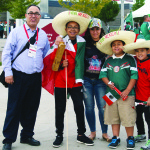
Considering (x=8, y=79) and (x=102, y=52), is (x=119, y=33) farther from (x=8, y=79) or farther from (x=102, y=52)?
(x=8, y=79)

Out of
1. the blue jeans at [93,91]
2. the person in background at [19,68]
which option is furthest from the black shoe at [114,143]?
the person in background at [19,68]

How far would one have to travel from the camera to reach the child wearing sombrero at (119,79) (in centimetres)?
419

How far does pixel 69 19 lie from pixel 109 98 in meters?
1.28

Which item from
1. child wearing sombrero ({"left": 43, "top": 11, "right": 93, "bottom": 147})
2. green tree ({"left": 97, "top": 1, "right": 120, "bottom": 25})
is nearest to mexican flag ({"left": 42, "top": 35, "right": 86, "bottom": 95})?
child wearing sombrero ({"left": 43, "top": 11, "right": 93, "bottom": 147})

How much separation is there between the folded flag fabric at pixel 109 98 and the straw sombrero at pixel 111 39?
0.64 metres

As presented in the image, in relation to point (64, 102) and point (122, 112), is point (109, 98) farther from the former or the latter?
point (64, 102)

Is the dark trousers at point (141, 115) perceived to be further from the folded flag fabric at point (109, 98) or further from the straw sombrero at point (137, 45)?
the straw sombrero at point (137, 45)

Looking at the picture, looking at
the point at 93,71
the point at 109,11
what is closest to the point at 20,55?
the point at 93,71

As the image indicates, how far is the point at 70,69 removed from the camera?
4.35m

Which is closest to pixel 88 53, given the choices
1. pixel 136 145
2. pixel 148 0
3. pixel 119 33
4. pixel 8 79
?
pixel 119 33

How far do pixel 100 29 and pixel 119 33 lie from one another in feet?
1.59

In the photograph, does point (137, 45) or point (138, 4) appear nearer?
point (137, 45)

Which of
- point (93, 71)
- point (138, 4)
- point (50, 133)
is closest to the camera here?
point (93, 71)

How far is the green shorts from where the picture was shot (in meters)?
4.20
